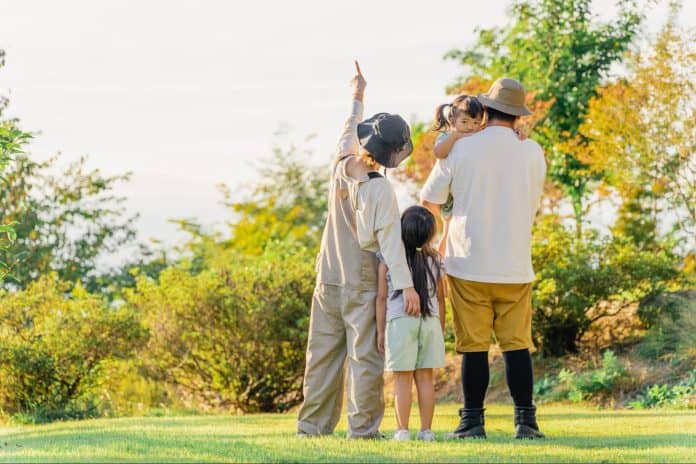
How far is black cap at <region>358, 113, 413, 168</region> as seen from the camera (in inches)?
251

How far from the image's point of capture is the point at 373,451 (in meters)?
5.65

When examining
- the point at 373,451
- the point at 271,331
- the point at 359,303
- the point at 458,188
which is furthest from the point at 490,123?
the point at 271,331

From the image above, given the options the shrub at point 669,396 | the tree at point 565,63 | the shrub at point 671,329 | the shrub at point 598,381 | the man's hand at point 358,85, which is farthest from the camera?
the tree at point 565,63

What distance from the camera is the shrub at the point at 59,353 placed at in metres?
11.1

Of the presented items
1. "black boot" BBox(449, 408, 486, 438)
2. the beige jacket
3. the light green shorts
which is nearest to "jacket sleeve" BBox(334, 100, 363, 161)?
the beige jacket

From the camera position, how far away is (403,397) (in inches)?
252

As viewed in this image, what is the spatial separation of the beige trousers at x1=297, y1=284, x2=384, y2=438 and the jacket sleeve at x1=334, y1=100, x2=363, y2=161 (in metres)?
0.85

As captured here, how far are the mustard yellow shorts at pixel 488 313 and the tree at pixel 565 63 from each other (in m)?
14.0

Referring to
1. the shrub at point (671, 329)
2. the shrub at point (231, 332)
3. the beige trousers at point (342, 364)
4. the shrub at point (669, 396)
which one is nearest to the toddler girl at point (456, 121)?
the beige trousers at point (342, 364)

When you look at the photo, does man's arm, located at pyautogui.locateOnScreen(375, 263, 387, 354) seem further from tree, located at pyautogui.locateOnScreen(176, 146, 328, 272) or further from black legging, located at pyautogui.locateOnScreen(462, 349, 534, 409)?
tree, located at pyautogui.locateOnScreen(176, 146, 328, 272)

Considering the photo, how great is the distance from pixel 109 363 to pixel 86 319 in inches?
28.8

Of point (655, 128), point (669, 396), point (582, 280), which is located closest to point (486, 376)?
point (669, 396)

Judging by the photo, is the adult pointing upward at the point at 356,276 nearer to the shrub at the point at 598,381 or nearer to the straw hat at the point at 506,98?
the straw hat at the point at 506,98

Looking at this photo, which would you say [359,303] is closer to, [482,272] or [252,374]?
[482,272]
